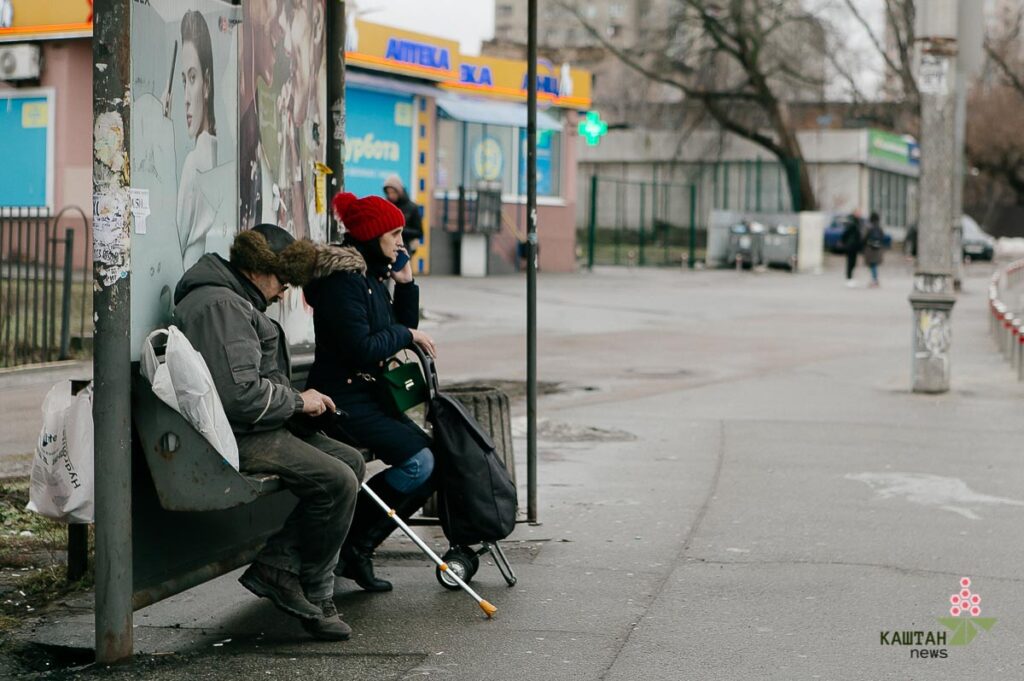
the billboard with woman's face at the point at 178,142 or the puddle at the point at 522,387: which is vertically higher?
the billboard with woman's face at the point at 178,142

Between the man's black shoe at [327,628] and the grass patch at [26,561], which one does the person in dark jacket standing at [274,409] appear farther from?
the grass patch at [26,561]

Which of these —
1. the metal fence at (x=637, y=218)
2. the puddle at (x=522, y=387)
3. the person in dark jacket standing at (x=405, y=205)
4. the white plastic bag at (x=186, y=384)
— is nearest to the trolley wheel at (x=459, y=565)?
the white plastic bag at (x=186, y=384)

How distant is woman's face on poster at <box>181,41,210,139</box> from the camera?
18.3 feet

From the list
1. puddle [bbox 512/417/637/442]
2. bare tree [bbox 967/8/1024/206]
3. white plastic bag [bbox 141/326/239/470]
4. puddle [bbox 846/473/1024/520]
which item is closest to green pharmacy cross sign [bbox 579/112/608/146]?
puddle [bbox 512/417/637/442]

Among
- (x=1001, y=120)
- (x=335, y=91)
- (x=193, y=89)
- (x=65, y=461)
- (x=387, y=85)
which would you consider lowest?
(x=65, y=461)

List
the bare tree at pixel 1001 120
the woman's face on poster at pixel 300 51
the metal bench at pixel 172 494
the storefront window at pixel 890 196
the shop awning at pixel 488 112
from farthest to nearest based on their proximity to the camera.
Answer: the bare tree at pixel 1001 120, the storefront window at pixel 890 196, the shop awning at pixel 488 112, the woman's face on poster at pixel 300 51, the metal bench at pixel 172 494

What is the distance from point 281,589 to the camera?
5.45 meters

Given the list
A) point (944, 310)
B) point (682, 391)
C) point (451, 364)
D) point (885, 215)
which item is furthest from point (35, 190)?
point (885, 215)

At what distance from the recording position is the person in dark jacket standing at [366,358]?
232 inches

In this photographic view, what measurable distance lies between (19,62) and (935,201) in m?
15.0

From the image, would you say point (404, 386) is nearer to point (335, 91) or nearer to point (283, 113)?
point (283, 113)

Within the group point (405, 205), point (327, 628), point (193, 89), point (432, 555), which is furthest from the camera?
point (405, 205)

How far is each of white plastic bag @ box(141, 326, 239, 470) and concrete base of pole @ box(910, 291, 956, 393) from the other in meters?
9.66

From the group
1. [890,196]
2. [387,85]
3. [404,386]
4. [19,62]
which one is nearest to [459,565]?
[404,386]
